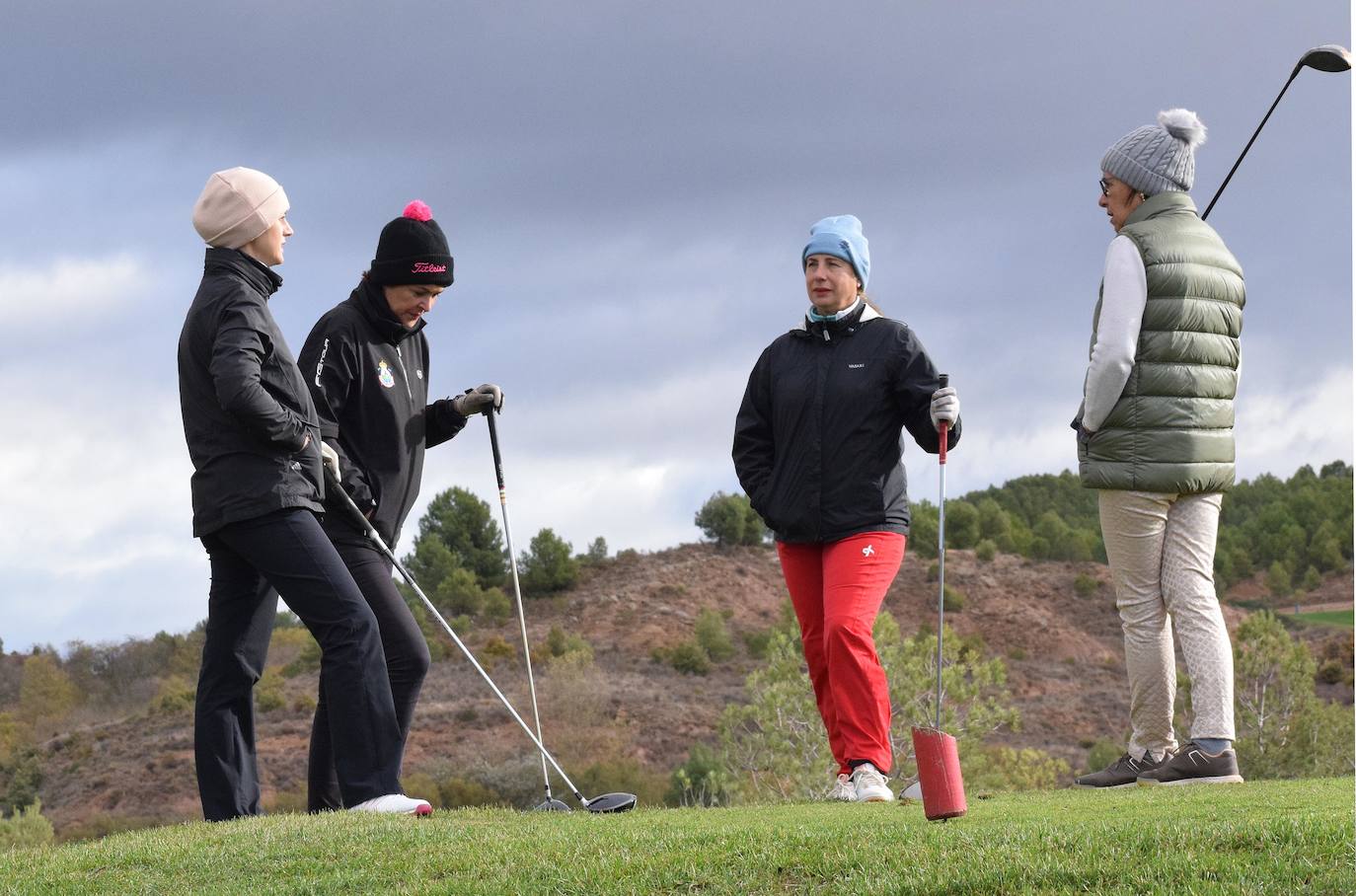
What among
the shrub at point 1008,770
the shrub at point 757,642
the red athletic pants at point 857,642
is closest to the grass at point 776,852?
the red athletic pants at point 857,642

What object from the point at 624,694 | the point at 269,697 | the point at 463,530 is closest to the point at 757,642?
the point at 624,694

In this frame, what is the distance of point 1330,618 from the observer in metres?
37.5

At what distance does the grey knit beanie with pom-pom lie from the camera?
22.5ft

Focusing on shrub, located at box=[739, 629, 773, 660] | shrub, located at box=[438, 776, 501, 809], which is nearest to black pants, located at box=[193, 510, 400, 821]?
shrub, located at box=[438, 776, 501, 809]

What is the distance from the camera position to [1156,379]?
6.54 m

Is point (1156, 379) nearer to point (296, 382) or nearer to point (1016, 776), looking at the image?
point (296, 382)

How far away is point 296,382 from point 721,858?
8.83 ft

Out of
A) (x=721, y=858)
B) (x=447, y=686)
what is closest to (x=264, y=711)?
(x=447, y=686)

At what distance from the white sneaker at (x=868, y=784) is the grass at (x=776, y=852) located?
37 centimetres

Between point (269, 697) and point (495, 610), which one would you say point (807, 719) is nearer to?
point (269, 697)

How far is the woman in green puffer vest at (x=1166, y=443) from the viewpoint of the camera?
6527 millimetres

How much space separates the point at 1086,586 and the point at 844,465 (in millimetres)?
33747

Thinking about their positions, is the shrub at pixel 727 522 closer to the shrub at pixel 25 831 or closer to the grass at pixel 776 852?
the shrub at pixel 25 831

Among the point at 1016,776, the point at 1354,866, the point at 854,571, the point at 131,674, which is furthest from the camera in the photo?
the point at 131,674
